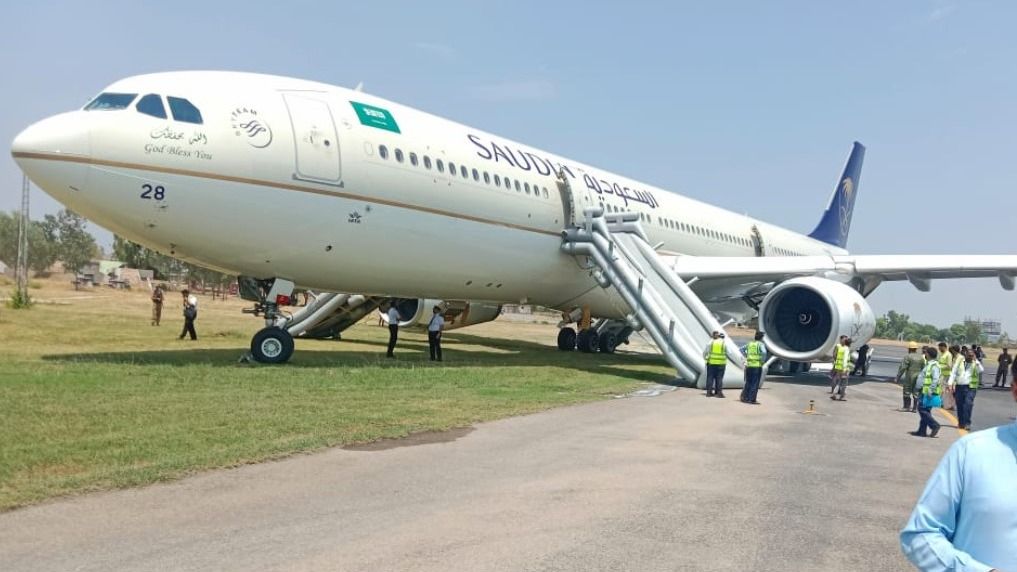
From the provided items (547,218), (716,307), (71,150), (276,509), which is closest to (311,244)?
(71,150)

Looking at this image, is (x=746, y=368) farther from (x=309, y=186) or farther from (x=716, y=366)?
(x=309, y=186)

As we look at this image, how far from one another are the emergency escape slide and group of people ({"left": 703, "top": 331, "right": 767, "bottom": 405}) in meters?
1.01

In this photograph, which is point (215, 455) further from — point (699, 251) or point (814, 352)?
point (699, 251)

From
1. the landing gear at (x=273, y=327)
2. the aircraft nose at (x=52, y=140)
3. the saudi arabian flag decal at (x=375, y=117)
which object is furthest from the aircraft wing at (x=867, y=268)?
the aircraft nose at (x=52, y=140)

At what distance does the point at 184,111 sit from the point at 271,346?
4199 mm

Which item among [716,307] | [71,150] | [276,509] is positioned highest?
[71,150]

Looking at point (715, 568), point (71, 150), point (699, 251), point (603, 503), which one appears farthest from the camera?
point (699, 251)

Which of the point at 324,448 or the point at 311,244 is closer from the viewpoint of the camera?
the point at 324,448

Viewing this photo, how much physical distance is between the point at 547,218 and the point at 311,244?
21.0ft

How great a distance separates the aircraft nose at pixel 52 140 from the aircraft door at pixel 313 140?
121 inches

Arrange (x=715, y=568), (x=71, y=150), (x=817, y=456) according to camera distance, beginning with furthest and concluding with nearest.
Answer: (x=71, y=150)
(x=817, y=456)
(x=715, y=568)

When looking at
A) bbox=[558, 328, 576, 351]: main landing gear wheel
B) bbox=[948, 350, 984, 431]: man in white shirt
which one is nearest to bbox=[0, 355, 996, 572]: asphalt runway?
bbox=[948, 350, 984, 431]: man in white shirt

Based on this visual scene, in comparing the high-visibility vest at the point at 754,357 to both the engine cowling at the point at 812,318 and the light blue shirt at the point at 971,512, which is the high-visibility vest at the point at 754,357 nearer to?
the engine cowling at the point at 812,318

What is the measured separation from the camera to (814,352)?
1727 cm
